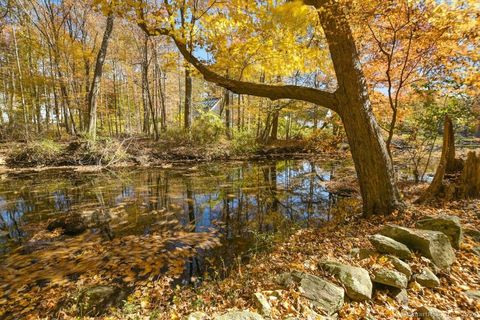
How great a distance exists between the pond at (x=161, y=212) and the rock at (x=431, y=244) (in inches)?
97.8

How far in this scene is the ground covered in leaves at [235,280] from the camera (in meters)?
2.57

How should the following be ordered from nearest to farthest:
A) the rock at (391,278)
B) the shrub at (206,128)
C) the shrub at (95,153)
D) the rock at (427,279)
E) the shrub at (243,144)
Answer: the rock at (391,278) → the rock at (427,279) → the shrub at (95,153) → the shrub at (206,128) → the shrub at (243,144)

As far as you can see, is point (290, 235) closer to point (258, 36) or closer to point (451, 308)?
point (451, 308)

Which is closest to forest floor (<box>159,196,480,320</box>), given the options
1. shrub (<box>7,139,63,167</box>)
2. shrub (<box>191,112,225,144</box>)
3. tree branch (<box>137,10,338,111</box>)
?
tree branch (<box>137,10,338,111</box>)

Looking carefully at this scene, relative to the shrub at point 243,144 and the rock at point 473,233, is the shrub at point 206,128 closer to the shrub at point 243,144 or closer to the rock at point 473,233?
the shrub at point 243,144

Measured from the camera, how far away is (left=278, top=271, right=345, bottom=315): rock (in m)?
2.44

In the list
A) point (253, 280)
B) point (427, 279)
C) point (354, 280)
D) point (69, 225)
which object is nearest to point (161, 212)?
point (69, 225)

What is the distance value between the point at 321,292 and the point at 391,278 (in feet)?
2.87

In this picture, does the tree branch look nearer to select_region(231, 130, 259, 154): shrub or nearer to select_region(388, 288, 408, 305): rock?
select_region(388, 288, 408, 305): rock

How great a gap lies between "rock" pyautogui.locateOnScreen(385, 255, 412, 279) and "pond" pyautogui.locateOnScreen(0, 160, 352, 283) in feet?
7.95

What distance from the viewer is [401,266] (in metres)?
2.93

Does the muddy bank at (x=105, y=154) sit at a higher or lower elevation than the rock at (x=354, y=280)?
higher

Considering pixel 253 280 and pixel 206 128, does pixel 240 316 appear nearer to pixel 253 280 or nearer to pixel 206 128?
pixel 253 280

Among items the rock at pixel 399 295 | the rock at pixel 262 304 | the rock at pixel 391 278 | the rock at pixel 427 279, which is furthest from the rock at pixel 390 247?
the rock at pixel 262 304
